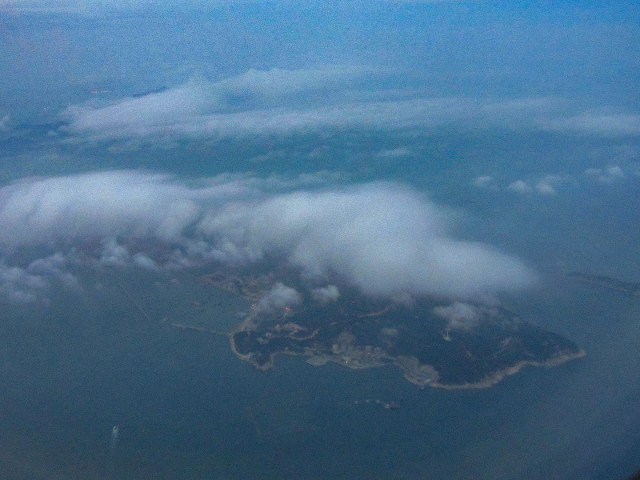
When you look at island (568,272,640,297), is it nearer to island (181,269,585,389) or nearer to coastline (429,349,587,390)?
island (181,269,585,389)

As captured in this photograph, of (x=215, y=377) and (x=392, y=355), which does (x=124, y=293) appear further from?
(x=392, y=355)

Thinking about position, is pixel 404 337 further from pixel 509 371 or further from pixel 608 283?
pixel 608 283

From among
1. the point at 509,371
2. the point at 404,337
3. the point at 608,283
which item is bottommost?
the point at 509,371

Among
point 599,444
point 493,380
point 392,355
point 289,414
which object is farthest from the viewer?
point 392,355

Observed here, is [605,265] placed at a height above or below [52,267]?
below

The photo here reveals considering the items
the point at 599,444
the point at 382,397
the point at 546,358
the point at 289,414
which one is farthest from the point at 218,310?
the point at 599,444

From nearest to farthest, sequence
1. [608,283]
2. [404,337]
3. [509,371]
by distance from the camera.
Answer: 1. [509,371]
2. [404,337]
3. [608,283]

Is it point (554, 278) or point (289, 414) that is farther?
point (554, 278)

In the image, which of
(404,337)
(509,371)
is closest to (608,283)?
(509,371)

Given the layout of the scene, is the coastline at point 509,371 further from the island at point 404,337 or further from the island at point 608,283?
the island at point 608,283
